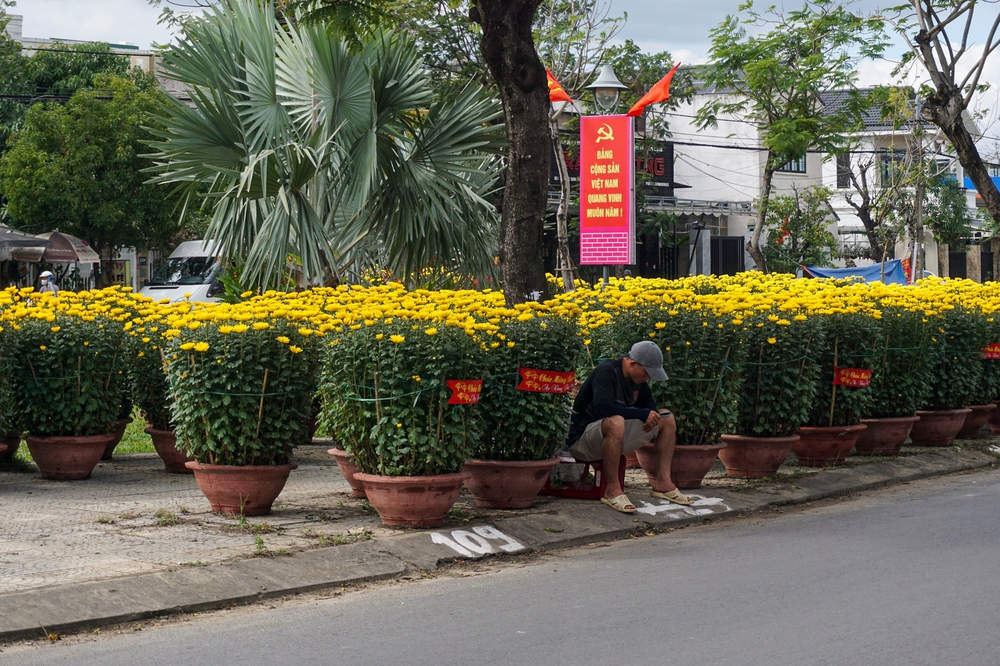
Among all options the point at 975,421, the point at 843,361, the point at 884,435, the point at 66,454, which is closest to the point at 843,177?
the point at 975,421

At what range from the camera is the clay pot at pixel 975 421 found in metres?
14.3

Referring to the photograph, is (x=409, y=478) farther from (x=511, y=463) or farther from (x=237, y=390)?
(x=237, y=390)

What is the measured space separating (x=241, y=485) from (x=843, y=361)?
6181 millimetres

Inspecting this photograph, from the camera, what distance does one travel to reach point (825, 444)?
1181 cm

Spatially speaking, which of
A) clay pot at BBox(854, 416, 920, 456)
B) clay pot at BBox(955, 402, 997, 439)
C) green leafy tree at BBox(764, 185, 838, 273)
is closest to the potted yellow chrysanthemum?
clay pot at BBox(854, 416, 920, 456)

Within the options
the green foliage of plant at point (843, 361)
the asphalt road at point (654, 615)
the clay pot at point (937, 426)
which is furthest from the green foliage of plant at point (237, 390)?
the clay pot at point (937, 426)

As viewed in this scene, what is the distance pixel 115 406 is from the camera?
10.3 meters

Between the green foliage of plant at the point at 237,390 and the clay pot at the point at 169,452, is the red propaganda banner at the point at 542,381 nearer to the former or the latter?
the green foliage of plant at the point at 237,390

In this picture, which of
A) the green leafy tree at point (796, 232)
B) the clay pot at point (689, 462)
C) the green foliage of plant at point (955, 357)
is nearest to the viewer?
the clay pot at point (689, 462)

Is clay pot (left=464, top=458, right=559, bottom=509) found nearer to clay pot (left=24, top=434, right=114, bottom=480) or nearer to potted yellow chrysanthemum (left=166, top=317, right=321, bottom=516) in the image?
potted yellow chrysanthemum (left=166, top=317, right=321, bottom=516)

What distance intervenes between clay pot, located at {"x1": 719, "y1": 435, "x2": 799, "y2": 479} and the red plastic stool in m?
1.85

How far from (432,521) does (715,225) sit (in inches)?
1383

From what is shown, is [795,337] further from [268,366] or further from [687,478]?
[268,366]

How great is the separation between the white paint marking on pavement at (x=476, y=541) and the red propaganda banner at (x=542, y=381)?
1103mm
